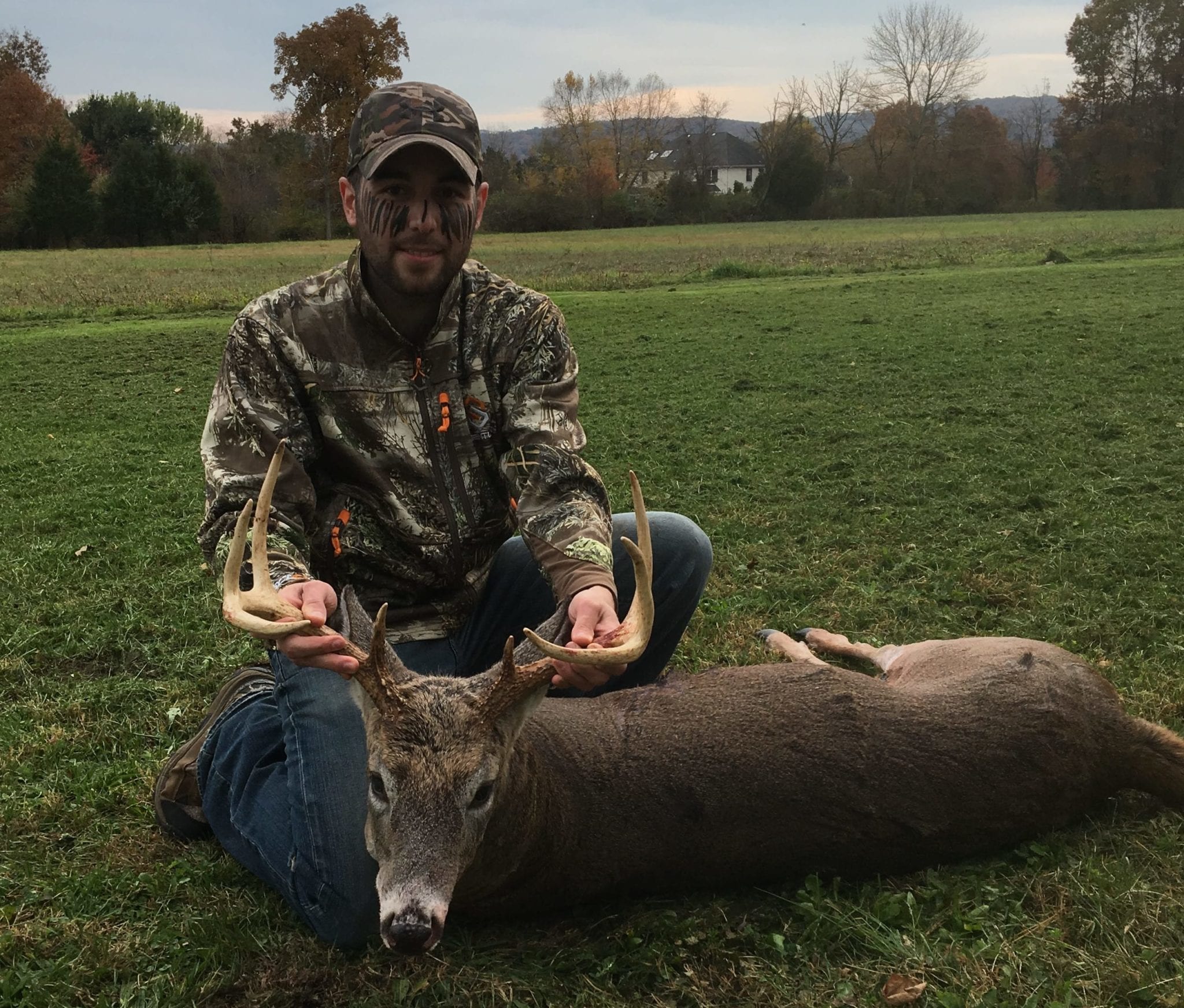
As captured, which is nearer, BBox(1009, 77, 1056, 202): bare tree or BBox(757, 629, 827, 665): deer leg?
BBox(757, 629, 827, 665): deer leg

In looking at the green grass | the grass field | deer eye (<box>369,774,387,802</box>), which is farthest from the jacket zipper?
the green grass

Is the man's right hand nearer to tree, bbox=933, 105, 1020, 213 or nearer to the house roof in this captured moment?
tree, bbox=933, 105, 1020, 213

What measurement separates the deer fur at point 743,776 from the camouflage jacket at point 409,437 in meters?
0.59

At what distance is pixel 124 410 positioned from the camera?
1030 cm

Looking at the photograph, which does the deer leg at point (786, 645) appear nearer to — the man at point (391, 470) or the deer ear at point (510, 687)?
the man at point (391, 470)

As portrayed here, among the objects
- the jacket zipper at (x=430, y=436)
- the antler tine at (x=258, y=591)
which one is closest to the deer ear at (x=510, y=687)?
the antler tine at (x=258, y=591)

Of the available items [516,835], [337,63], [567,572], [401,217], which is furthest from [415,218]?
[337,63]

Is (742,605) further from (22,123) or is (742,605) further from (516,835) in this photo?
(22,123)

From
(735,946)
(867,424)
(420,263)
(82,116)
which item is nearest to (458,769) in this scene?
(735,946)

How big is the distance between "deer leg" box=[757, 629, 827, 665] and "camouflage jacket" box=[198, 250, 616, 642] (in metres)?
1.52

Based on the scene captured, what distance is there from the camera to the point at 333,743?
3336 millimetres

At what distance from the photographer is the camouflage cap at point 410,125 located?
3439mm

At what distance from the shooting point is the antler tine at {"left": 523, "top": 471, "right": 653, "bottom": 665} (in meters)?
2.75

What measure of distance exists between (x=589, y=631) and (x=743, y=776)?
0.69 m
